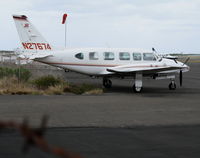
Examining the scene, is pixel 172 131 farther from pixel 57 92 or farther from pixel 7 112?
pixel 57 92

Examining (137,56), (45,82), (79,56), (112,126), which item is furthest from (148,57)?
(112,126)

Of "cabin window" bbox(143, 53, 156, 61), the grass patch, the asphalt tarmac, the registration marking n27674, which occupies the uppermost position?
the registration marking n27674

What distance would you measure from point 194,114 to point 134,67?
9.27 m

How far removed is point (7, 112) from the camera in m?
13.4

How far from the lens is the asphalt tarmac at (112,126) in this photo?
25.1 feet

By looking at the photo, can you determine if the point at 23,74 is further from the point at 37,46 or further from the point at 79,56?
the point at 79,56

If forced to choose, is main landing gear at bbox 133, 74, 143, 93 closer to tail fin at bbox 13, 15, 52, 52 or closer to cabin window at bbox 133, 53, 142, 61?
cabin window at bbox 133, 53, 142, 61

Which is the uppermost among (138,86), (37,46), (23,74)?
(37,46)

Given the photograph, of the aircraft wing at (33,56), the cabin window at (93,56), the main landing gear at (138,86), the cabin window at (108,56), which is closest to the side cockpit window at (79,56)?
the cabin window at (93,56)

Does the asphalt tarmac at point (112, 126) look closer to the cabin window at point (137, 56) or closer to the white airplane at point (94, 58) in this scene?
the white airplane at point (94, 58)

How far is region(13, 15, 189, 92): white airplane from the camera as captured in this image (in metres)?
23.1

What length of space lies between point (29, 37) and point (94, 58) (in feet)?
14.1

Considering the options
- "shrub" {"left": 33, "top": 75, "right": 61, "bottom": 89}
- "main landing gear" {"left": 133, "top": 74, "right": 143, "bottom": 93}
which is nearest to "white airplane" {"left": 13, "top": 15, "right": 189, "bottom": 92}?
"main landing gear" {"left": 133, "top": 74, "right": 143, "bottom": 93}

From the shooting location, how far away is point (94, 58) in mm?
23625
